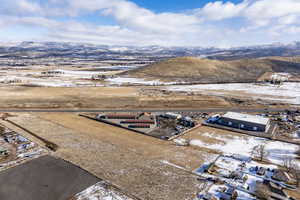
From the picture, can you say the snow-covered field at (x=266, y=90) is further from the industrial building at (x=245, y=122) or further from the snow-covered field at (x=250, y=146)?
the snow-covered field at (x=250, y=146)

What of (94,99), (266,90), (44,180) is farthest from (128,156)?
(266,90)

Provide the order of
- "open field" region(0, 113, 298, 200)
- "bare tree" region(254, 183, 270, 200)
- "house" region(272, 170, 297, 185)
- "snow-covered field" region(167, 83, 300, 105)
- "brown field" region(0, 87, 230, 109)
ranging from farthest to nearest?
1. "snow-covered field" region(167, 83, 300, 105)
2. "brown field" region(0, 87, 230, 109)
3. "house" region(272, 170, 297, 185)
4. "open field" region(0, 113, 298, 200)
5. "bare tree" region(254, 183, 270, 200)

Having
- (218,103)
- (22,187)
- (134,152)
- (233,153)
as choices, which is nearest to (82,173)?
(22,187)

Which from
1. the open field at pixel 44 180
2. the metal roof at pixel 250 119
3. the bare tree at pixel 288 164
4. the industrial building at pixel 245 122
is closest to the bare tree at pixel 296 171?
the bare tree at pixel 288 164

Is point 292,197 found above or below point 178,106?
below

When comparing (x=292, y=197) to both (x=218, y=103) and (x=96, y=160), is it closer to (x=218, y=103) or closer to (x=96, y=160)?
(x=96, y=160)

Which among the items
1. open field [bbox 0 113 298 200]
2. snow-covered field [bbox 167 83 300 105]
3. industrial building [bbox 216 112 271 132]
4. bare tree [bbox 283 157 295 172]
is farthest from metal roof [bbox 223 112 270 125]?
snow-covered field [bbox 167 83 300 105]

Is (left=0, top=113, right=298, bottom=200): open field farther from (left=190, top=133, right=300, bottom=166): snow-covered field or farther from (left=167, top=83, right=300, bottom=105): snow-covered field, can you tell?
(left=167, top=83, right=300, bottom=105): snow-covered field
